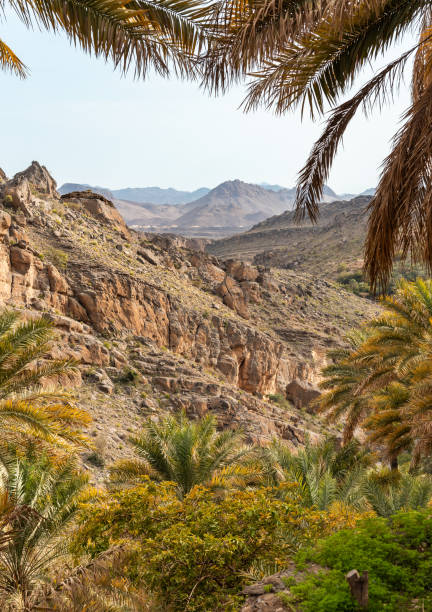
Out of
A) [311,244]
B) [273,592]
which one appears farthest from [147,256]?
[311,244]

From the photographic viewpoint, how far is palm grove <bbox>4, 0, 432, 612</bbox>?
3.90 meters

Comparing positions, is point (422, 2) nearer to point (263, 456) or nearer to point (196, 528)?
point (196, 528)

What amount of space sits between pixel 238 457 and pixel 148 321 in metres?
15.8

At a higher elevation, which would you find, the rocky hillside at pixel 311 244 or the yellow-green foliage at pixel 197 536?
the rocky hillside at pixel 311 244

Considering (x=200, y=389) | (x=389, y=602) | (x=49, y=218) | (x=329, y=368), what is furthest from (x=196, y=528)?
(x=49, y=218)

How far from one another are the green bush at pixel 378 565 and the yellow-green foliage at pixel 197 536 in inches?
52.5

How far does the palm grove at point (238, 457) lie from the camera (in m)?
3.90

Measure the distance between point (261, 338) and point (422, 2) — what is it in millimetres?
29771

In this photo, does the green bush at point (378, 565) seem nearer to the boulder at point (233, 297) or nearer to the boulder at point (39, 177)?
the boulder at point (233, 297)

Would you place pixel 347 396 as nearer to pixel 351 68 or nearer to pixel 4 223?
pixel 351 68

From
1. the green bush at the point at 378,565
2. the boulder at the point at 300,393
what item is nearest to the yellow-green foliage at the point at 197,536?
the green bush at the point at 378,565

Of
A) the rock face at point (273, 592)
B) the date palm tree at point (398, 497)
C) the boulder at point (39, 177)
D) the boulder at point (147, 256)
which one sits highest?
the boulder at point (39, 177)

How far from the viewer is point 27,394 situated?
9297 millimetres

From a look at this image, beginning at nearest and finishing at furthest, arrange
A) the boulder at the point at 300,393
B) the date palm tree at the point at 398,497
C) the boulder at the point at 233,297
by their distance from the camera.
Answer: the date palm tree at the point at 398,497, the boulder at the point at 300,393, the boulder at the point at 233,297
